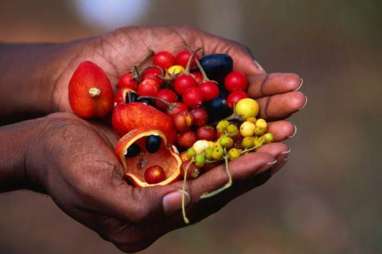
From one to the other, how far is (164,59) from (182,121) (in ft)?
1.45

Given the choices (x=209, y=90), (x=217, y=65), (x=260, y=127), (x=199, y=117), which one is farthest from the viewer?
(x=217, y=65)

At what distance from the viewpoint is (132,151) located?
248 cm

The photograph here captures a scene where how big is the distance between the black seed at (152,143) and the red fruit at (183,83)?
344mm

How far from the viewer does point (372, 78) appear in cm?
543

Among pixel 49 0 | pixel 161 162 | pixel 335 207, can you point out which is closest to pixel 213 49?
pixel 161 162

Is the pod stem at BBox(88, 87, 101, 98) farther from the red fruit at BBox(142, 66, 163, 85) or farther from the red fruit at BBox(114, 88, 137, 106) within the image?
the red fruit at BBox(142, 66, 163, 85)

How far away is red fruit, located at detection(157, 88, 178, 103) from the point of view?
275cm

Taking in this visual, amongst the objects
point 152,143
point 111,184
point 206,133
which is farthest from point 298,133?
point 111,184

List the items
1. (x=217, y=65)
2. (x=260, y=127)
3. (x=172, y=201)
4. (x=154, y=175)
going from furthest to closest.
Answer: (x=217, y=65) < (x=260, y=127) < (x=154, y=175) < (x=172, y=201)

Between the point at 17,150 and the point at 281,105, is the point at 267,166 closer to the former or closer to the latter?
the point at 281,105

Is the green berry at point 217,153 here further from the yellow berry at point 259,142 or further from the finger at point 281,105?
the finger at point 281,105

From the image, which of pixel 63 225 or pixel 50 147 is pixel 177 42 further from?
pixel 63 225

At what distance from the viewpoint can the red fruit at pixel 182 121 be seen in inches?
103

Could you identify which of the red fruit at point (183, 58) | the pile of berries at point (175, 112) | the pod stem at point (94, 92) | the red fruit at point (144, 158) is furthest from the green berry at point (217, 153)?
the red fruit at point (183, 58)
